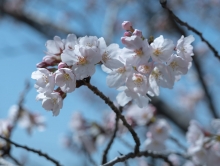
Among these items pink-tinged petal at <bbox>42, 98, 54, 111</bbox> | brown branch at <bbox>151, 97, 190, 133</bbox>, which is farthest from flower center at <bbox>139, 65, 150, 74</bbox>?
brown branch at <bbox>151, 97, 190, 133</bbox>

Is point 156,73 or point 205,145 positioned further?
point 205,145

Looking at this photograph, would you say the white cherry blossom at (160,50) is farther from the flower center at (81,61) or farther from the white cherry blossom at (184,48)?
the flower center at (81,61)

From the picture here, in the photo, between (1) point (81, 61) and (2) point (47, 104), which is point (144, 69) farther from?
(2) point (47, 104)

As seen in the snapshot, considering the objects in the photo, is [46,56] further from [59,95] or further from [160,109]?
[160,109]

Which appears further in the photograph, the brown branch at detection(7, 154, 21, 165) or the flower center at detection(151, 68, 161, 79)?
the brown branch at detection(7, 154, 21, 165)

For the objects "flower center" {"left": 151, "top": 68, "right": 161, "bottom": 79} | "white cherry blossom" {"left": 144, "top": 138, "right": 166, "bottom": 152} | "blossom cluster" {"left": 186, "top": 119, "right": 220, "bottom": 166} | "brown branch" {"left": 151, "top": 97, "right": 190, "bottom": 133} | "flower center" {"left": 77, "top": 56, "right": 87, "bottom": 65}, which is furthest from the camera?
"brown branch" {"left": 151, "top": 97, "right": 190, "bottom": 133}

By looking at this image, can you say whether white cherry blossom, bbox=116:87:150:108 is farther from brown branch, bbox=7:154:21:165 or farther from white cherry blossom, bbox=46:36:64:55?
brown branch, bbox=7:154:21:165

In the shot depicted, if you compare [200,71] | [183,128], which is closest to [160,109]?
[183,128]

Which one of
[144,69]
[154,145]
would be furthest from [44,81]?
[154,145]

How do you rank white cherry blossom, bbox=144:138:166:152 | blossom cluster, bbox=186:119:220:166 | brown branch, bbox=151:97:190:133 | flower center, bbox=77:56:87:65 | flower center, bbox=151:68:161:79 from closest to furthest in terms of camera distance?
flower center, bbox=77:56:87:65
flower center, bbox=151:68:161:79
blossom cluster, bbox=186:119:220:166
white cherry blossom, bbox=144:138:166:152
brown branch, bbox=151:97:190:133
